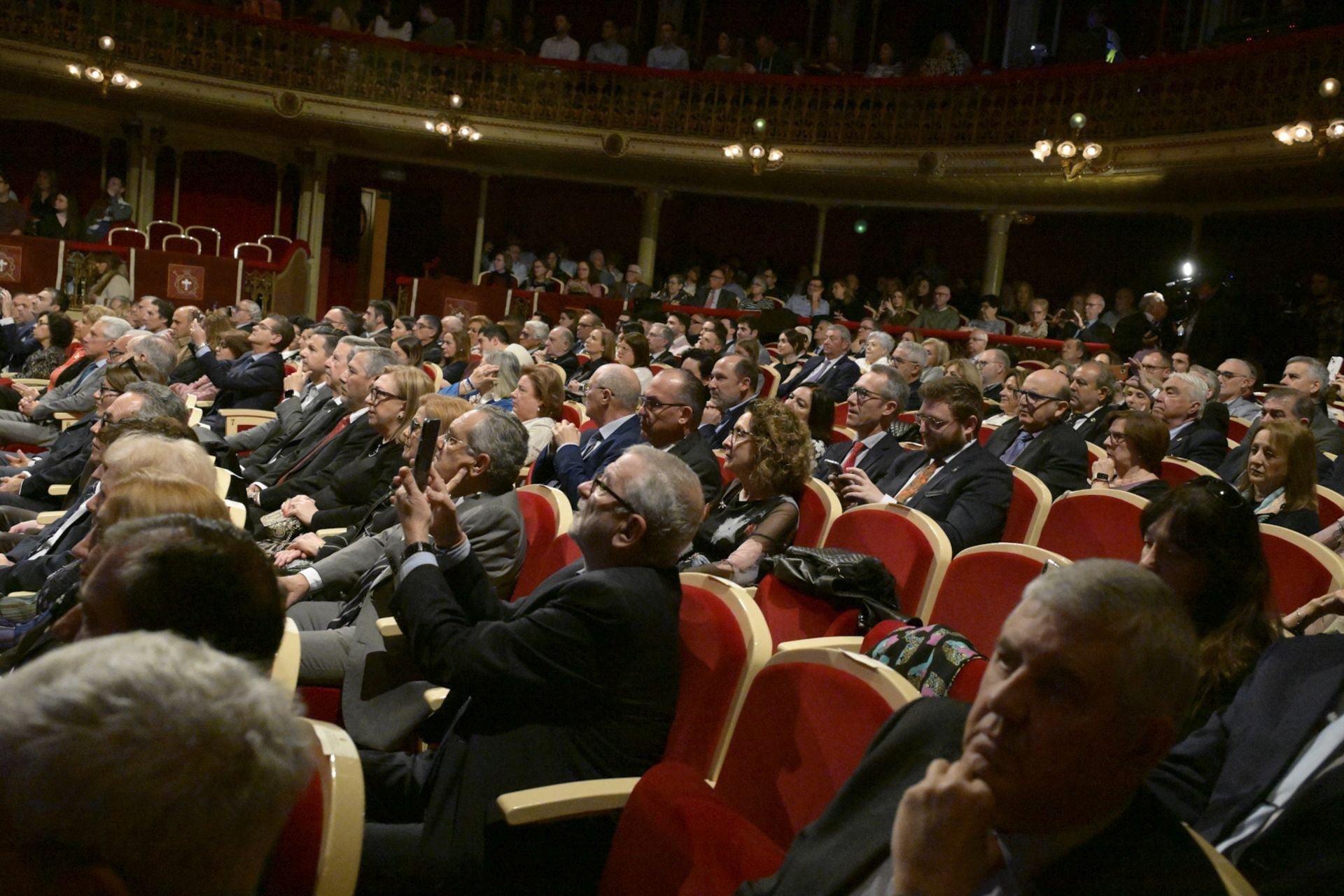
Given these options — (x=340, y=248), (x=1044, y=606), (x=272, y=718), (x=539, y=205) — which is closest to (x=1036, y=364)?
(x=1044, y=606)

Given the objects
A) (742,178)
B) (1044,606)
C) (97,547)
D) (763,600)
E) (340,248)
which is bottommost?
(763,600)

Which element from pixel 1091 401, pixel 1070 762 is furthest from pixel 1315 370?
pixel 1070 762

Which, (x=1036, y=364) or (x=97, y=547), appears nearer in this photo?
(x=97, y=547)

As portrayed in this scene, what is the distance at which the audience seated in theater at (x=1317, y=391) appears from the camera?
17.0 ft

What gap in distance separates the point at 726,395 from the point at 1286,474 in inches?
92.3

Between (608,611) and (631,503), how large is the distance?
24 centimetres

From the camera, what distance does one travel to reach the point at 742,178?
14.4 meters

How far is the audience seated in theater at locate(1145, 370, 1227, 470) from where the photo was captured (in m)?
5.14

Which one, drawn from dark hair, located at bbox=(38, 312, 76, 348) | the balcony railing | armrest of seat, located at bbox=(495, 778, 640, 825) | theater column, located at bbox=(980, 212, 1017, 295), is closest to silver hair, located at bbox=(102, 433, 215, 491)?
armrest of seat, located at bbox=(495, 778, 640, 825)

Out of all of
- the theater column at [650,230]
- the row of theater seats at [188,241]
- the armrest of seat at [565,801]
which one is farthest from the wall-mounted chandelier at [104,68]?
the armrest of seat at [565,801]

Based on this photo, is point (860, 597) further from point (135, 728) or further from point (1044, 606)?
point (135, 728)

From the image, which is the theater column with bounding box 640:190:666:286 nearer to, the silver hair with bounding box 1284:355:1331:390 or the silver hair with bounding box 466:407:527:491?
the silver hair with bounding box 1284:355:1331:390

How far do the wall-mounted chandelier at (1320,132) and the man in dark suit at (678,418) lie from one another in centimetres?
672

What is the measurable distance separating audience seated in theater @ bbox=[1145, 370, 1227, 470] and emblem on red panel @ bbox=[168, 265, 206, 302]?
32.8ft
